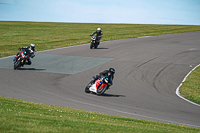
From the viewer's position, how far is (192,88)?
16.9m

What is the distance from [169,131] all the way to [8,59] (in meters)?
18.4

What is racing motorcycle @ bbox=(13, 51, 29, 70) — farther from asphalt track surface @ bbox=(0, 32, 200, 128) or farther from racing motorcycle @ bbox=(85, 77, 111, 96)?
racing motorcycle @ bbox=(85, 77, 111, 96)

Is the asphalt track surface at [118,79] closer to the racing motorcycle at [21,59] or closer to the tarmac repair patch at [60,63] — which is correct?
the tarmac repair patch at [60,63]

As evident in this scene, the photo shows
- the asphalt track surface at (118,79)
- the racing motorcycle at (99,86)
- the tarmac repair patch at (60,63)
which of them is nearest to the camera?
the asphalt track surface at (118,79)

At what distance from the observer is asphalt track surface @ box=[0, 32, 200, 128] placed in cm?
1212

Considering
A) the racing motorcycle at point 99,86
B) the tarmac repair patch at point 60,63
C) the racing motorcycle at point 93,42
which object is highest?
the racing motorcycle at point 93,42

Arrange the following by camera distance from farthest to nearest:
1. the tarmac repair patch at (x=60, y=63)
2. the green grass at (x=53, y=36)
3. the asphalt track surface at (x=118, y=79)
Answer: the green grass at (x=53, y=36)
the tarmac repair patch at (x=60, y=63)
the asphalt track surface at (x=118, y=79)

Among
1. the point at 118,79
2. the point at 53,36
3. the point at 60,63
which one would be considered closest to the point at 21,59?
the point at 60,63

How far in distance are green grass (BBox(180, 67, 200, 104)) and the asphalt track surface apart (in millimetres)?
587

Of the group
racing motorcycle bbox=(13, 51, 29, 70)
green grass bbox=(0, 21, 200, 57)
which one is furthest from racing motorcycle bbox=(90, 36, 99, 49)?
racing motorcycle bbox=(13, 51, 29, 70)

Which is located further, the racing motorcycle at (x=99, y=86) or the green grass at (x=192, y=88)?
the green grass at (x=192, y=88)

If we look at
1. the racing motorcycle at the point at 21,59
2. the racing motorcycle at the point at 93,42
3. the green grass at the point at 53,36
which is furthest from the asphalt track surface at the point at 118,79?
the green grass at the point at 53,36

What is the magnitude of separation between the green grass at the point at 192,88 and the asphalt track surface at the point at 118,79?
1.92 feet

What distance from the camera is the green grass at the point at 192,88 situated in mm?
14908
